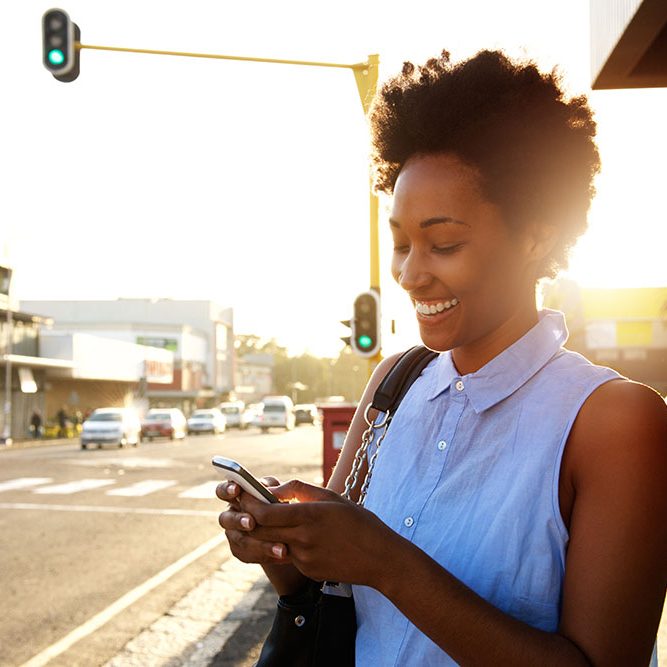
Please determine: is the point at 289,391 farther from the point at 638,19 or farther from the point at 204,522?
the point at 638,19

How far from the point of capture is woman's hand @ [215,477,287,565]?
1378mm

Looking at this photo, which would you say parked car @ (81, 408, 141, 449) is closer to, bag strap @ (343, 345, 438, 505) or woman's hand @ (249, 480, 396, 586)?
bag strap @ (343, 345, 438, 505)

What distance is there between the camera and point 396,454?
167cm

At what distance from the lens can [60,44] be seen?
9.43 m

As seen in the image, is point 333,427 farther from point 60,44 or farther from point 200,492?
point 200,492

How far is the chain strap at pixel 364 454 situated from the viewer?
177 centimetres

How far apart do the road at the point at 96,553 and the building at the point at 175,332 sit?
53683 mm

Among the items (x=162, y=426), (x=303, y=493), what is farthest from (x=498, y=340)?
(x=162, y=426)

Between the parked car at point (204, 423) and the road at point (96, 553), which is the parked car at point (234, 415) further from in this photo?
the road at point (96, 553)

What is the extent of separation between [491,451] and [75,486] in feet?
54.5

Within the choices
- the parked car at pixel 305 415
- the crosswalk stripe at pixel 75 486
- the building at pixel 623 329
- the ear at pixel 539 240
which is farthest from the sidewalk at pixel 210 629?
the parked car at pixel 305 415

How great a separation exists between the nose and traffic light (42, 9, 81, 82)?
872 cm

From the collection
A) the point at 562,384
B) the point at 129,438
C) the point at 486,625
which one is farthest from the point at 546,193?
the point at 129,438

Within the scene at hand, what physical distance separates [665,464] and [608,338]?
17020mm
